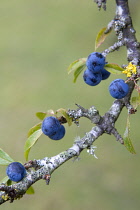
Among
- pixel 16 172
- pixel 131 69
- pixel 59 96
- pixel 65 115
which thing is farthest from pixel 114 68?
pixel 59 96

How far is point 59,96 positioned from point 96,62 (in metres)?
1.89

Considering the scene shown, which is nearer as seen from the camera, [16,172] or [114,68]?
[16,172]

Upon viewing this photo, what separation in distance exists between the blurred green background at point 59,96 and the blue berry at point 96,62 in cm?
67

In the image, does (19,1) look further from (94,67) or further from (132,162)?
(94,67)

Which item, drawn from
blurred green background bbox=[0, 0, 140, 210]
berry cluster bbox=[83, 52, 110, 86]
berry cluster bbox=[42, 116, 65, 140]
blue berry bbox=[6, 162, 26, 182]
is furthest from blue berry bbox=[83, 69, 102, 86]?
blurred green background bbox=[0, 0, 140, 210]

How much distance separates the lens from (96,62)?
74cm

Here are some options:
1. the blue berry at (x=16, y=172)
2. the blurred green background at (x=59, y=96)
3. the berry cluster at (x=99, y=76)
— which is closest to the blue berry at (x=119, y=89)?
the berry cluster at (x=99, y=76)

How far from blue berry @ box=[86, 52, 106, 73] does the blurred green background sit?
67 centimetres

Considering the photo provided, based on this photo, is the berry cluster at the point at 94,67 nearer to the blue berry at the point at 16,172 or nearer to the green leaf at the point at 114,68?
the green leaf at the point at 114,68

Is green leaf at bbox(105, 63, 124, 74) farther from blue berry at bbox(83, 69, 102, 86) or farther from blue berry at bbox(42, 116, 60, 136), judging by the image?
blue berry at bbox(42, 116, 60, 136)

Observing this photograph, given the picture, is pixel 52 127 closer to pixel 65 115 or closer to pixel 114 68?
pixel 65 115

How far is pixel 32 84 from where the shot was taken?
279 cm

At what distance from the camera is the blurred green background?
216cm

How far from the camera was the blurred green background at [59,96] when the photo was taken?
2.16m
